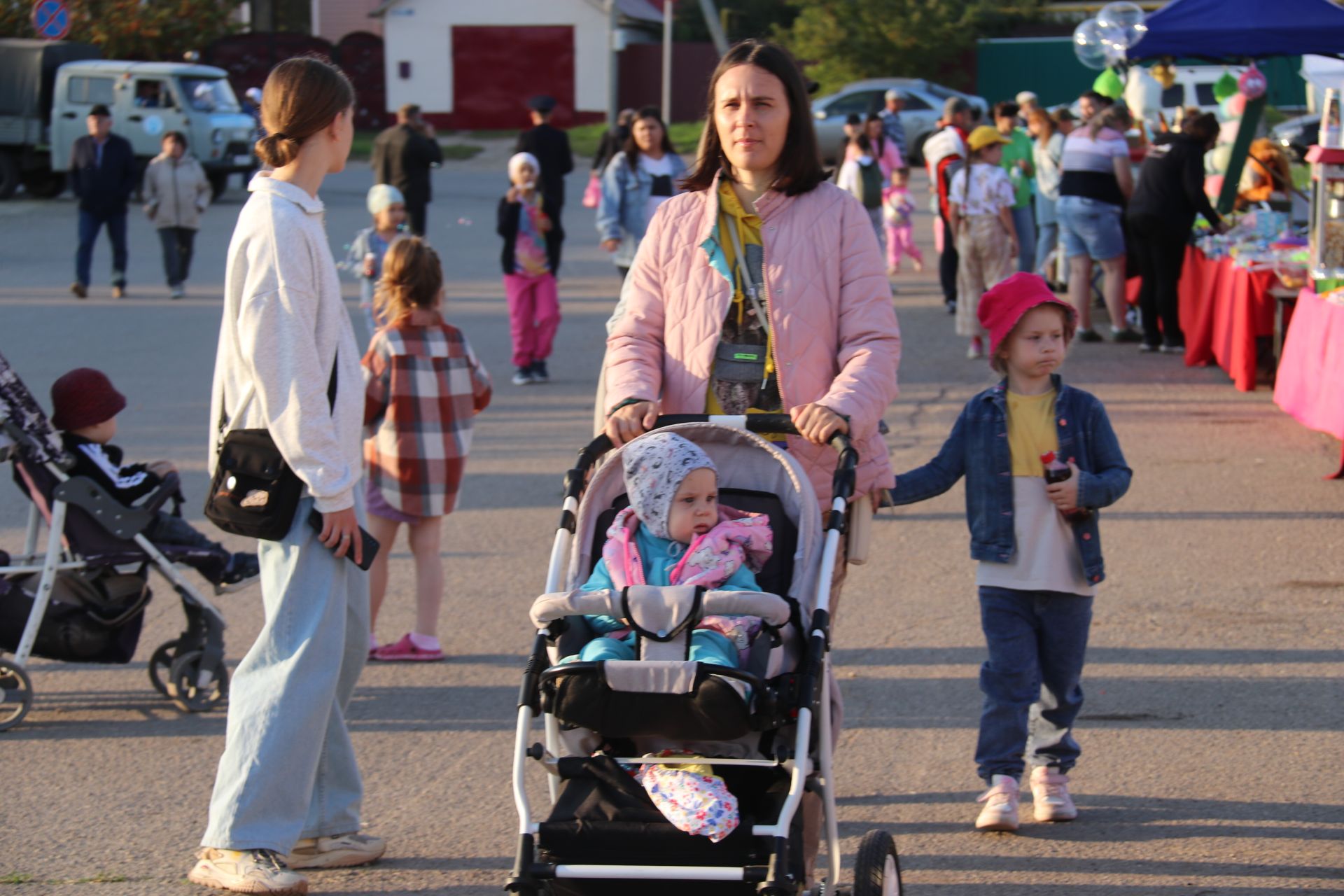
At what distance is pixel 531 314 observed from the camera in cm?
1145

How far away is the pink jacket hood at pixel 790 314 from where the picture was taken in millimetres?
3861

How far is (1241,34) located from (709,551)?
11022mm

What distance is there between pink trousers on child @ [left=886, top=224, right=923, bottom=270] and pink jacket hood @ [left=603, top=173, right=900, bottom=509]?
1344 cm

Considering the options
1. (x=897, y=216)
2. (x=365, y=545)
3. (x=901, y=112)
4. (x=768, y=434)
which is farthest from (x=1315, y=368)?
(x=901, y=112)

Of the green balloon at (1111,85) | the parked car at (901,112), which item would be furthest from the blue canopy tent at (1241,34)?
the parked car at (901,112)

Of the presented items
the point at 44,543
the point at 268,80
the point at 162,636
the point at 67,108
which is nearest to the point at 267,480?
the point at 268,80

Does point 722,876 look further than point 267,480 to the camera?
No

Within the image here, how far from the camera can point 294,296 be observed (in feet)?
12.7

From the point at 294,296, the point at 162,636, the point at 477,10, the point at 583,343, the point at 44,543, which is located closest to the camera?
the point at 294,296

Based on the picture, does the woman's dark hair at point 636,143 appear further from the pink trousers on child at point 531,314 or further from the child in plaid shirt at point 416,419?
the child in plaid shirt at point 416,419

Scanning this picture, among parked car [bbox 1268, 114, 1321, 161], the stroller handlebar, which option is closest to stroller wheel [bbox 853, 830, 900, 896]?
the stroller handlebar

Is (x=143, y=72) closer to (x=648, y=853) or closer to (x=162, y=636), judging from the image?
(x=162, y=636)

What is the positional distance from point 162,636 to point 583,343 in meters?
7.44

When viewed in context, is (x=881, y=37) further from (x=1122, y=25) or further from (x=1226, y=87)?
(x=1122, y=25)
